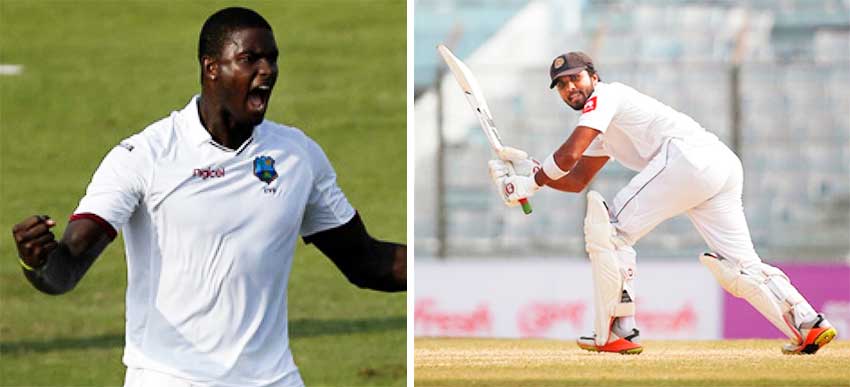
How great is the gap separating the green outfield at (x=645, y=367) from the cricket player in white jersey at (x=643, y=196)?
0.09 meters

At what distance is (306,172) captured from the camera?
450 centimetres

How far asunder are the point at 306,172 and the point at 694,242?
5.75m

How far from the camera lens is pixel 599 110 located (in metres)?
6.15

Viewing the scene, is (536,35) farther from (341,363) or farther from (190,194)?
(190,194)

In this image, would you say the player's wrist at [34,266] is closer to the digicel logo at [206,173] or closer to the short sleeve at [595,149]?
the digicel logo at [206,173]

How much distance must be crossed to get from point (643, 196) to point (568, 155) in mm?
344

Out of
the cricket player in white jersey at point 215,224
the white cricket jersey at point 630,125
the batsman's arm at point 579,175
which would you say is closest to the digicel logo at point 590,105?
the white cricket jersey at point 630,125

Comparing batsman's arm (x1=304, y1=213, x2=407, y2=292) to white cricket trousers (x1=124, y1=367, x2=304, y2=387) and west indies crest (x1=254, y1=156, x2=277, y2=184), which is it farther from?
white cricket trousers (x1=124, y1=367, x2=304, y2=387)

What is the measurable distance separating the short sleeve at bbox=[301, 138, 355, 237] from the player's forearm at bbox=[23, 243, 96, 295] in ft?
2.01

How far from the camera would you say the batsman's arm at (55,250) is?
12.9 feet

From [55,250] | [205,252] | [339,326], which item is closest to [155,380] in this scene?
[205,252]

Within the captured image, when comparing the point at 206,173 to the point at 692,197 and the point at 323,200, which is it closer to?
the point at 323,200

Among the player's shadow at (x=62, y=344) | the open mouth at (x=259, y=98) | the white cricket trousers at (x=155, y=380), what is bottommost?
the player's shadow at (x=62, y=344)

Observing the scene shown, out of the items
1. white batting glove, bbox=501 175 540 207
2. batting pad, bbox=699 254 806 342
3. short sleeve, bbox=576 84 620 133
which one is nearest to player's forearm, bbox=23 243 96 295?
white batting glove, bbox=501 175 540 207
